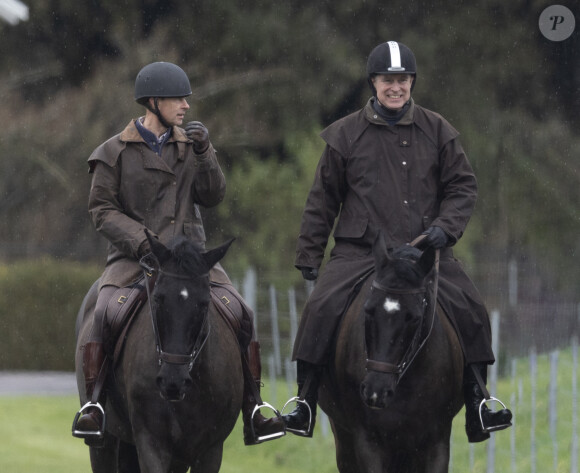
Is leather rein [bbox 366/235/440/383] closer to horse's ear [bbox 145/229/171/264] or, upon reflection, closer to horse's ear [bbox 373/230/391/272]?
horse's ear [bbox 373/230/391/272]

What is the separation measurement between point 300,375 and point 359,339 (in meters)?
0.77

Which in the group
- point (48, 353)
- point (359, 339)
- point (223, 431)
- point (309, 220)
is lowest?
point (48, 353)

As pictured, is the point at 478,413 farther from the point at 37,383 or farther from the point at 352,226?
the point at 37,383

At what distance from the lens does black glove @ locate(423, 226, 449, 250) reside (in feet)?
26.0

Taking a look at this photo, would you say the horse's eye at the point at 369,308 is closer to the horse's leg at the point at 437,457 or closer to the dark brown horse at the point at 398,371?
the dark brown horse at the point at 398,371

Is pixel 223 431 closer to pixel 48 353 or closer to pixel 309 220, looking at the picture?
pixel 309 220

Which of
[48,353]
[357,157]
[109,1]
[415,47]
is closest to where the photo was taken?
[357,157]

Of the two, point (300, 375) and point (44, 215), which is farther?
point (44, 215)

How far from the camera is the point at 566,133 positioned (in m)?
25.1

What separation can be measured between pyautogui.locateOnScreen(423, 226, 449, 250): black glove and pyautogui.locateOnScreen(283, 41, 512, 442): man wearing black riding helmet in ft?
0.36

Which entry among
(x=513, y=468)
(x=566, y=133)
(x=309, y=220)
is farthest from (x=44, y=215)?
(x=309, y=220)

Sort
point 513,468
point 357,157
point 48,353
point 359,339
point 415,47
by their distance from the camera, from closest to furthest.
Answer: point 359,339
point 357,157
point 513,468
point 48,353
point 415,47

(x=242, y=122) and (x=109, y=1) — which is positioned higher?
(x=109, y=1)

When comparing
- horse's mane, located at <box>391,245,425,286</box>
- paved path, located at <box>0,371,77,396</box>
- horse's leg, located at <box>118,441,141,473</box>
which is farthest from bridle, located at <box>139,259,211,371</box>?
paved path, located at <box>0,371,77,396</box>
